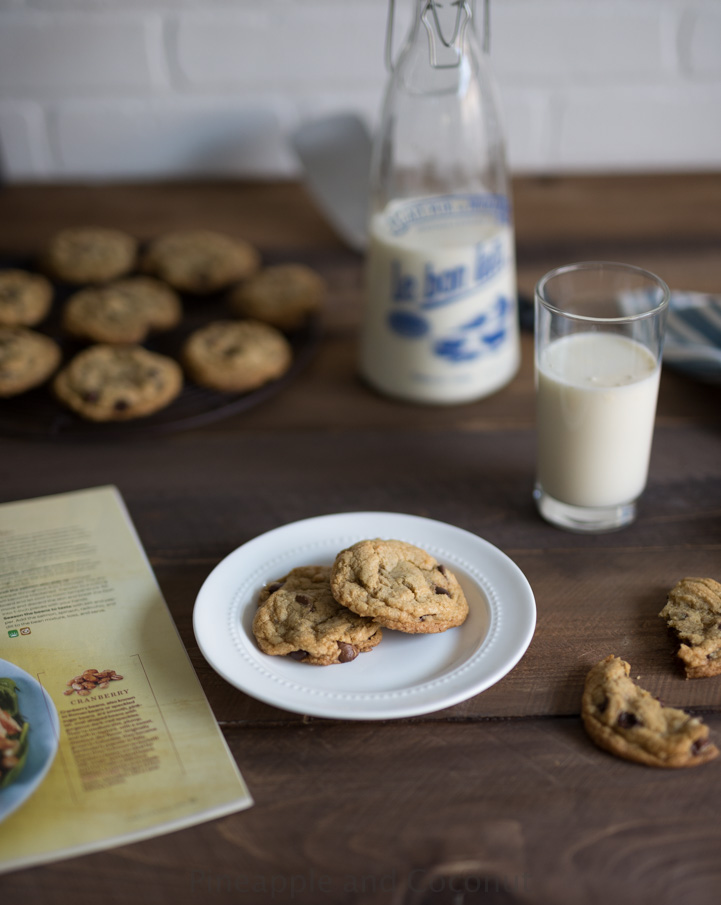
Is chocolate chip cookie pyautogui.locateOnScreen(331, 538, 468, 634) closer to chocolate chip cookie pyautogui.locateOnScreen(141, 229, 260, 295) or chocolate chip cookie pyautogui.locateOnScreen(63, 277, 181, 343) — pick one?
chocolate chip cookie pyautogui.locateOnScreen(63, 277, 181, 343)

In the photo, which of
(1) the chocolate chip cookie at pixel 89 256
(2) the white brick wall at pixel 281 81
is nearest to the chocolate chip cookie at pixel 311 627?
(1) the chocolate chip cookie at pixel 89 256

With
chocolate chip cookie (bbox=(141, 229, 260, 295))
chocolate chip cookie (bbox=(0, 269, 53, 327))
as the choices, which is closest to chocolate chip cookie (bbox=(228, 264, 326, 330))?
chocolate chip cookie (bbox=(141, 229, 260, 295))

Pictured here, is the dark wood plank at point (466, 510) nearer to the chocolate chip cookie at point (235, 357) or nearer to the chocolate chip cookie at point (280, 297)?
the chocolate chip cookie at point (235, 357)

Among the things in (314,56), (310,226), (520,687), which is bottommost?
(520,687)

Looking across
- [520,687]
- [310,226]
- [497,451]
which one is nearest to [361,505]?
[497,451]

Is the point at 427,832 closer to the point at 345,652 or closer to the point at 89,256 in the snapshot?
the point at 345,652

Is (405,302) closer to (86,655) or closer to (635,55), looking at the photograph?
(86,655)

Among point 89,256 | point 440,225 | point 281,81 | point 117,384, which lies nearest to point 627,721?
point 440,225
